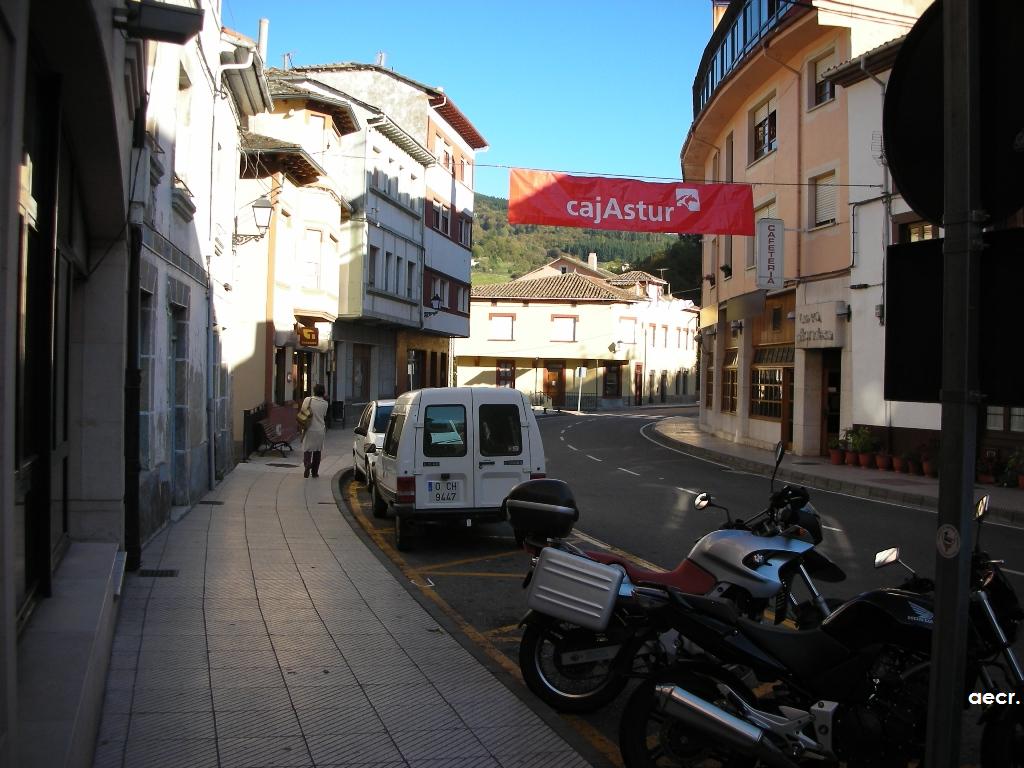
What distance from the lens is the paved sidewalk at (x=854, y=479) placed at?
14225 mm

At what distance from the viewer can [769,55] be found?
23.3m

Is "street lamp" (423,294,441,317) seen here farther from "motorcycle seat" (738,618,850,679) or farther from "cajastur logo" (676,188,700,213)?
"motorcycle seat" (738,618,850,679)

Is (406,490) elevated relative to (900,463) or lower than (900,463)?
elevated

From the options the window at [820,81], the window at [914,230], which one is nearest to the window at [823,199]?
the window at [820,81]

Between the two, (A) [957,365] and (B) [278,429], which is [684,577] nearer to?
(A) [957,365]

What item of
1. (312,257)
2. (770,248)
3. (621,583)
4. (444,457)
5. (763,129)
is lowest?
(621,583)

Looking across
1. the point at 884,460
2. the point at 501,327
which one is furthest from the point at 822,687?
the point at 501,327

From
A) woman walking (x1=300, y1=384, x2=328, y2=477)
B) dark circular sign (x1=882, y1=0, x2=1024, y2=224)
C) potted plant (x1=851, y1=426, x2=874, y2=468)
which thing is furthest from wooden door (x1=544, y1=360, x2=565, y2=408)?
dark circular sign (x1=882, y1=0, x2=1024, y2=224)

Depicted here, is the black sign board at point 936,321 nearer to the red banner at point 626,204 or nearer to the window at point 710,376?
the red banner at point 626,204

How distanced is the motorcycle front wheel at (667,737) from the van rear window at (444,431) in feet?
20.2

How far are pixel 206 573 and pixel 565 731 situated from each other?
455cm

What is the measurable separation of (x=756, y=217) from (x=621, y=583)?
22886mm

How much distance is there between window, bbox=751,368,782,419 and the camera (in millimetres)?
24719

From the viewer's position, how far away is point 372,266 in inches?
1249
